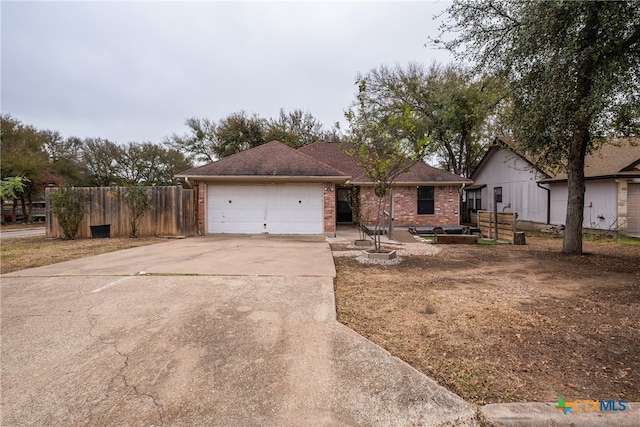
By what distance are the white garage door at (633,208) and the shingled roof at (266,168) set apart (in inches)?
451

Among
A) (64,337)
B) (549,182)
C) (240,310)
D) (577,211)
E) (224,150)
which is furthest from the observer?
(224,150)

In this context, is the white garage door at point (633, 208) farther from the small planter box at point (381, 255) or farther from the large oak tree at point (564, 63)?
the small planter box at point (381, 255)

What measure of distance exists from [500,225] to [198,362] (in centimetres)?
1233

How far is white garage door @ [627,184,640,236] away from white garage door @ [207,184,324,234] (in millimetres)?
12380

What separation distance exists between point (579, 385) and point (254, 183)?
1120 centimetres

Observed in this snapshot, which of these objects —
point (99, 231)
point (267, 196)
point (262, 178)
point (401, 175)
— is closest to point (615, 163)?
point (401, 175)

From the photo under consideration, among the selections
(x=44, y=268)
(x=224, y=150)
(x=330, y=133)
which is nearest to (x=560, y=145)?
(x=44, y=268)

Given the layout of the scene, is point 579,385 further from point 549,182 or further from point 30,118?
point 30,118

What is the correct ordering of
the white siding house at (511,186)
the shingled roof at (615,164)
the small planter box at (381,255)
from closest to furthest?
the small planter box at (381,255) → the shingled roof at (615,164) → the white siding house at (511,186)

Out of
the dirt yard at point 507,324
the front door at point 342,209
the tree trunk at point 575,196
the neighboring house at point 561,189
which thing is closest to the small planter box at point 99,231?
the dirt yard at point 507,324

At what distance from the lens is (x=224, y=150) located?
1015 inches

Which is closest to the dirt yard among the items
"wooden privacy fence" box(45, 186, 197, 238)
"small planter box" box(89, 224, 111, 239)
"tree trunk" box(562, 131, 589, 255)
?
"tree trunk" box(562, 131, 589, 255)

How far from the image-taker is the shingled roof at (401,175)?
1530cm

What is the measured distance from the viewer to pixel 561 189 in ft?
49.5
